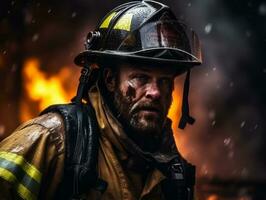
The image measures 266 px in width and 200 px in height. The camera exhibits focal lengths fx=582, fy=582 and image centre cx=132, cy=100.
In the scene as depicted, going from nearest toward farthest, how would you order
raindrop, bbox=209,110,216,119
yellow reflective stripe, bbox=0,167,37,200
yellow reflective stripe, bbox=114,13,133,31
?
yellow reflective stripe, bbox=0,167,37,200
yellow reflective stripe, bbox=114,13,133,31
raindrop, bbox=209,110,216,119

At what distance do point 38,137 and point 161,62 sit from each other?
→ 0.94 meters

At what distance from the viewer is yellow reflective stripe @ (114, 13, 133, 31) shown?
12.2 feet

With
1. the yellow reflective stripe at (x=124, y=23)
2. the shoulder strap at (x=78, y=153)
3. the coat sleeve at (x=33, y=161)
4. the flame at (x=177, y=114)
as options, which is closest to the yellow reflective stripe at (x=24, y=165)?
the coat sleeve at (x=33, y=161)

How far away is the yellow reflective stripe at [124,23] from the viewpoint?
3719 mm

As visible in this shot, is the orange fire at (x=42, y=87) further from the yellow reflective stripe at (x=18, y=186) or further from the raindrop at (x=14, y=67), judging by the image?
the yellow reflective stripe at (x=18, y=186)

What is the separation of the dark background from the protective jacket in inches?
230

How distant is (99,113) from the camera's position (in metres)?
3.60

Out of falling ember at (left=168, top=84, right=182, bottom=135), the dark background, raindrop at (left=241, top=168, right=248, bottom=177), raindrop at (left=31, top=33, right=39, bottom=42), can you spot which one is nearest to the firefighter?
the dark background

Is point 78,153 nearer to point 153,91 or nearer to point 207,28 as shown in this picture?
point 153,91

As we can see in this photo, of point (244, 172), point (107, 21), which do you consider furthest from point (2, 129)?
point (107, 21)

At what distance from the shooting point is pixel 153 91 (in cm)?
354

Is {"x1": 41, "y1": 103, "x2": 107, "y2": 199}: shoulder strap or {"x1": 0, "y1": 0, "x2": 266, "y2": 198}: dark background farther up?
{"x1": 41, "y1": 103, "x2": 107, "y2": 199}: shoulder strap

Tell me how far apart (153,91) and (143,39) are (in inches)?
13.6

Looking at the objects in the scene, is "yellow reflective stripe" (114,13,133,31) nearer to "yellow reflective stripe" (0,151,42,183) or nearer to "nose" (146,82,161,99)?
"nose" (146,82,161,99)
